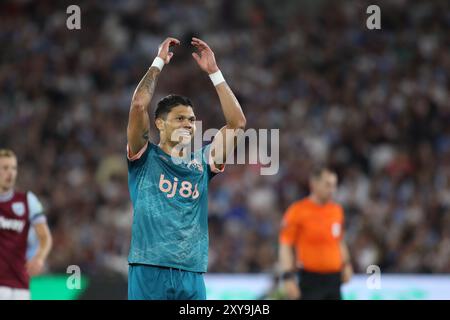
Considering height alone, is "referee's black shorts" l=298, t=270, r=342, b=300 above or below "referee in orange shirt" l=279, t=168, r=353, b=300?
below

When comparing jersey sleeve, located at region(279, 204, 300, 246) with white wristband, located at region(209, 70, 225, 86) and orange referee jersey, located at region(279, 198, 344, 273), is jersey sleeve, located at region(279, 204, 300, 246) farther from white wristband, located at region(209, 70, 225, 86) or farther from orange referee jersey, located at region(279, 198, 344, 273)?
white wristband, located at region(209, 70, 225, 86)

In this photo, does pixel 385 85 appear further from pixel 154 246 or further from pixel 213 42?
pixel 154 246

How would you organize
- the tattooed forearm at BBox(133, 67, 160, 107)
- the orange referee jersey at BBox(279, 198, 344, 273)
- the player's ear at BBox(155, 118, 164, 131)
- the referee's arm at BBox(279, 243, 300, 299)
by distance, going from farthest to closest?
the orange referee jersey at BBox(279, 198, 344, 273), the referee's arm at BBox(279, 243, 300, 299), the player's ear at BBox(155, 118, 164, 131), the tattooed forearm at BBox(133, 67, 160, 107)

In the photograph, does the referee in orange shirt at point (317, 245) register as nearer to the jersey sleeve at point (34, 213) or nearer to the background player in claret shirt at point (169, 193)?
the jersey sleeve at point (34, 213)

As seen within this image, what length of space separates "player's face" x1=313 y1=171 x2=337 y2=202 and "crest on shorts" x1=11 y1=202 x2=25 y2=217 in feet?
11.0

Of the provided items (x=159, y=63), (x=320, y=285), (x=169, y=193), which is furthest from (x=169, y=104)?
(x=320, y=285)

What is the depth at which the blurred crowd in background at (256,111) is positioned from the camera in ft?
46.8

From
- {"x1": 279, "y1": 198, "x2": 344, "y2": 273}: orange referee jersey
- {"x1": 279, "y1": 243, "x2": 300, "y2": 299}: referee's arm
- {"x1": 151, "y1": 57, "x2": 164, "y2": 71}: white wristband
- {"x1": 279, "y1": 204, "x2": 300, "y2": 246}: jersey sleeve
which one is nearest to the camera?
{"x1": 151, "y1": 57, "x2": 164, "y2": 71}: white wristband

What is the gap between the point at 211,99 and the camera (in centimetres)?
1706

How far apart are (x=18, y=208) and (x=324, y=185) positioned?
345 centimetres

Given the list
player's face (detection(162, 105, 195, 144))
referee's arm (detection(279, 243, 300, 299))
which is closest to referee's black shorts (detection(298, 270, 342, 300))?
referee's arm (detection(279, 243, 300, 299))

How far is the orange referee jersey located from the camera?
973cm

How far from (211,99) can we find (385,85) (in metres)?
3.42

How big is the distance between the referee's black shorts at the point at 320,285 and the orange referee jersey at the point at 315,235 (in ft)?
0.19
